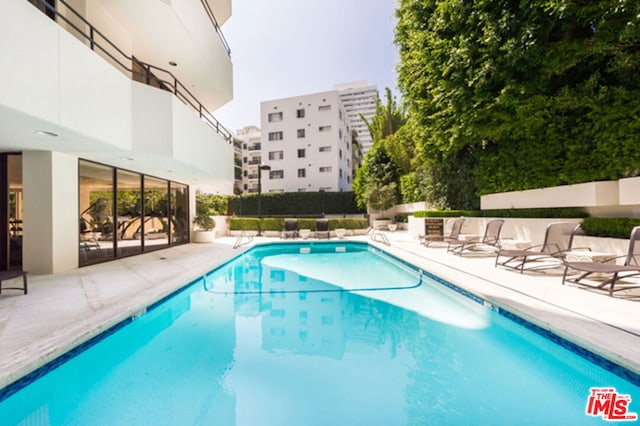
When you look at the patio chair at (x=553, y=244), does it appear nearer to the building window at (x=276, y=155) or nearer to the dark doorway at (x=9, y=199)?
the dark doorway at (x=9, y=199)

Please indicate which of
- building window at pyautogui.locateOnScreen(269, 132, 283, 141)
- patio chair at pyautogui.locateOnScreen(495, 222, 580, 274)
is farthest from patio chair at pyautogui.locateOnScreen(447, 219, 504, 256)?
building window at pyautogui.locateOnScreen(269, 132, 283, 141)

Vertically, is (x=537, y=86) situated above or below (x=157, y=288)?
above

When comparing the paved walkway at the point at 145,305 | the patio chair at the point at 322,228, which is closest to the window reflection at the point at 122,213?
the paved walkway at the point at 145,305

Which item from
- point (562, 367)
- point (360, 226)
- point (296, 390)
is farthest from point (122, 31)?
point (360, 226)

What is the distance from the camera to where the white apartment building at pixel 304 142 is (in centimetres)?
3055

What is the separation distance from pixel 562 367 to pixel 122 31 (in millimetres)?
12302

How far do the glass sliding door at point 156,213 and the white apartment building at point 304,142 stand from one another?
60.7ft

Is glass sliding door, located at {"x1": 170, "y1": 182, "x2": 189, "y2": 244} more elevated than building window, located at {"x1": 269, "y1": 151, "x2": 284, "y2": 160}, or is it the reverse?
building window, located at {"x1": 269, "y1": 151, "x2": 284, "y2": 160}

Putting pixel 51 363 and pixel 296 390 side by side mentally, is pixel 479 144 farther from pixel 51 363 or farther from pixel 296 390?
pixel 51 363

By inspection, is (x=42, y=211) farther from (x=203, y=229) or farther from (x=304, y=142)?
(x=304, y=142)

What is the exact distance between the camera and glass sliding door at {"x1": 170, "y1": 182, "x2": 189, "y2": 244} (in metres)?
12.6

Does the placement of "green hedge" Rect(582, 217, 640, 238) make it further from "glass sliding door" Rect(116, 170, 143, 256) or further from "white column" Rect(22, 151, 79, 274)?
Result: "glass sliding door" Rect(116, 170, 143, 256)

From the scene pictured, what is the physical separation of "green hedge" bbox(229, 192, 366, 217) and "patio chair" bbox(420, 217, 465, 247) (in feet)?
44.2

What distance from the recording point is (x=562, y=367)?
318cm
